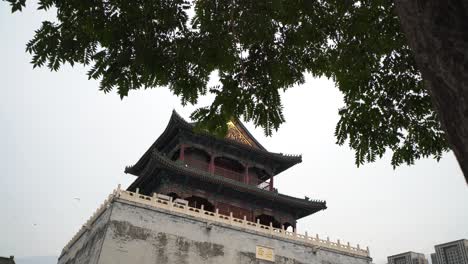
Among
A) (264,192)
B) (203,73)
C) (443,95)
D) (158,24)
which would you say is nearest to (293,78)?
(203,73)

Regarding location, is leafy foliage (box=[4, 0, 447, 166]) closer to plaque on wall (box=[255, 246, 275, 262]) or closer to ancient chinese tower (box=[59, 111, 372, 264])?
ancient chinese tower (box=[59, 111, 372, 264])

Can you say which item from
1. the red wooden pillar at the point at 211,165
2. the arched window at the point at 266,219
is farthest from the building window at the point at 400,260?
the red wooden pillar at the point at 211,165

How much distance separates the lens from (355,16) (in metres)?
4.57

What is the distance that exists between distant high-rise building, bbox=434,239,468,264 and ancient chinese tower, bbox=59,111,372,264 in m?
19.6

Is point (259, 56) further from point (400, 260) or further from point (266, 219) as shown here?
point (400, 260)

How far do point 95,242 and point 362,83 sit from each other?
16.1 m

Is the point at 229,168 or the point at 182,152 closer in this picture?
the point at 182,152

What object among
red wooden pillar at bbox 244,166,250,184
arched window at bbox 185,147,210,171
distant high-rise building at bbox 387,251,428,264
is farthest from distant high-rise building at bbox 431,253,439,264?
arched window at bbox 185,147,210,171

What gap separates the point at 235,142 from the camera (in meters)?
23.8

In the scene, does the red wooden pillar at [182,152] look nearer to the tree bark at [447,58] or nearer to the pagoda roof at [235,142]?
the pagoda roof at [235,142]

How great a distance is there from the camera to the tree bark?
1384 mm

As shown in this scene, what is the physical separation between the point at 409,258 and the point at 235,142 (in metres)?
26.7

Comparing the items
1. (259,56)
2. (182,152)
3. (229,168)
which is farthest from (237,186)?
(259,56)

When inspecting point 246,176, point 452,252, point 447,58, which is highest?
point 452,252
